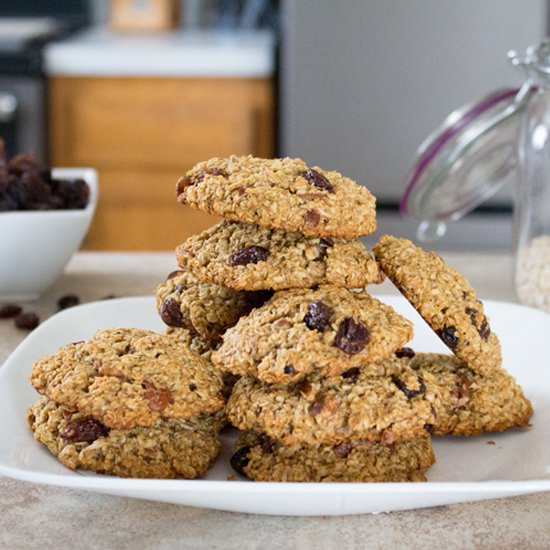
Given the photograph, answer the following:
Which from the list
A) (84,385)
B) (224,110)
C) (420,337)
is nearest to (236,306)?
(84,385)

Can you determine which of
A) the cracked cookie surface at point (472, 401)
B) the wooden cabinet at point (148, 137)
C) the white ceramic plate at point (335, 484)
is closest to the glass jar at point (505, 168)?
the white ceramic plate at point (335, 484)

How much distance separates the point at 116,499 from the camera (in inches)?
31.4

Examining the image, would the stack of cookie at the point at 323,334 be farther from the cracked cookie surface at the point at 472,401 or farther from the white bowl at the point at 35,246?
the white bowl at the point at 35,246

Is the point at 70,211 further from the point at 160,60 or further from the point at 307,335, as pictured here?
the point at 160,60

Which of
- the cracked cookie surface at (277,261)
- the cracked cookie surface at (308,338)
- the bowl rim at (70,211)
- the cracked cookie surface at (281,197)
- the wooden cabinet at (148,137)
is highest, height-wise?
the cracked cookie surface at (281,197)

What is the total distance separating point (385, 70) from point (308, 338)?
2.03 metres

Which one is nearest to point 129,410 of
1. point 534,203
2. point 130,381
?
point 130,381

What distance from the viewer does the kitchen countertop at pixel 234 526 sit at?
0.73 metres

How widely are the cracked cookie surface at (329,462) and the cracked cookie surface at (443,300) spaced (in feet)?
0.36

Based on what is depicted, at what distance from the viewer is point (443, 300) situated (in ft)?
2.79

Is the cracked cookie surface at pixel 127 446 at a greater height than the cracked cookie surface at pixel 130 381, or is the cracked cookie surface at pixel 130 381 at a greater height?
the cracked cookie surface at pixel 130 381

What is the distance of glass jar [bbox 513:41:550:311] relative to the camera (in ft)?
4.45

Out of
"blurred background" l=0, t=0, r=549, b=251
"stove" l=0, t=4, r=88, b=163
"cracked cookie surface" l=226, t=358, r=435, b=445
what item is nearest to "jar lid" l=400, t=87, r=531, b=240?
"cracked cookie surface" l=226, t=358, r=435, b=445

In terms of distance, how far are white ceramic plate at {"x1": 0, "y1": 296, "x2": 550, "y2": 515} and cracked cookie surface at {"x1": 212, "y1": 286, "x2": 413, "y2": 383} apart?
4.1 inches
